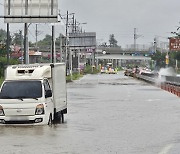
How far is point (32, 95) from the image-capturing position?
774 inches

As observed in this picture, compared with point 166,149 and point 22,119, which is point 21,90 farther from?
point 166,149

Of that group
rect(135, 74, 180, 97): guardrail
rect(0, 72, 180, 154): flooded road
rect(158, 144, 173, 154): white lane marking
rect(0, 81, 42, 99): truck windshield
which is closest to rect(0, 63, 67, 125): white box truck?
rect(0, 81, 42, 99): truck windshield

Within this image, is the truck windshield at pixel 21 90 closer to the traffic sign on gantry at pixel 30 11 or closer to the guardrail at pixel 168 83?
the guardrail at pixel 168 83

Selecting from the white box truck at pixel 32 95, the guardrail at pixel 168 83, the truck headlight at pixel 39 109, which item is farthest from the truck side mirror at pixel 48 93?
the guardrail at pixel 168 83

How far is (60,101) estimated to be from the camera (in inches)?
847

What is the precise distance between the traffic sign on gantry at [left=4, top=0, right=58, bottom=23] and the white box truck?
23147mm

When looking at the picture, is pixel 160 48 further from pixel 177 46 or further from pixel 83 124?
pixel 83 124

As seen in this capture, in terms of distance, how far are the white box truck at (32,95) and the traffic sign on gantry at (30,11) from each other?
2315 centimetres

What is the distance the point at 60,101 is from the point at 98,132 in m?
3.90

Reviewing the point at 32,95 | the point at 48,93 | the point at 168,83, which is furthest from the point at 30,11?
the point at 32,95

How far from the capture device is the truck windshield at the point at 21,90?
64.2 ft

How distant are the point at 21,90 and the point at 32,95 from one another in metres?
0.48

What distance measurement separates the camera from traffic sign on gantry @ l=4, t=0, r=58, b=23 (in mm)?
44719

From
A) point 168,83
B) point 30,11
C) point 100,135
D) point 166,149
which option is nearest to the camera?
point 166,149
